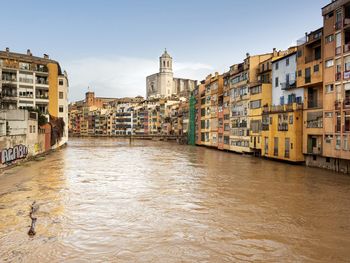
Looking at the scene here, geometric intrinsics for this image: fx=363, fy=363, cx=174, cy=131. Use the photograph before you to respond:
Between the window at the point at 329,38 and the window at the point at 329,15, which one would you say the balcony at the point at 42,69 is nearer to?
the window at the point at 329,15

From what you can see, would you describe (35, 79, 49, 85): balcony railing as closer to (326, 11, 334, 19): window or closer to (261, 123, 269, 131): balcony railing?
(261, 123, 269, 131): balcony railing

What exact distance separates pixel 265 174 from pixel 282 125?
1449 centimetres

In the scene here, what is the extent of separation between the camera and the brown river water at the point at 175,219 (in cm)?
1551

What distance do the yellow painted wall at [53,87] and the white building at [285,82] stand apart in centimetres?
5518

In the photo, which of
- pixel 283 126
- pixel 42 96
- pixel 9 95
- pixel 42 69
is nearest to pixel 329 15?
pixel 283 126

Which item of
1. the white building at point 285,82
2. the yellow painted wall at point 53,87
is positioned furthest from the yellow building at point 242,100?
the yellow painted wall at point 53,87

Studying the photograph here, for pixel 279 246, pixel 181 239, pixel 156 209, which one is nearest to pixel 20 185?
pixel 156 209

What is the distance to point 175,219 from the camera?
20.9 metres

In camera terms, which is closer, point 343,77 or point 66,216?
point 66,216

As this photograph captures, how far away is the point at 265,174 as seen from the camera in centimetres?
4125

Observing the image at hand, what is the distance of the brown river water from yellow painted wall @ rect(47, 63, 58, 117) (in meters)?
55.6

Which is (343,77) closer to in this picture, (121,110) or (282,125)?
(282,125)

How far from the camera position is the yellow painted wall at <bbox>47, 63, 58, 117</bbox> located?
8906 centimetres

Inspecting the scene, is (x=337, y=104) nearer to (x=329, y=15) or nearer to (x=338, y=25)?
(x=338, y=25)
